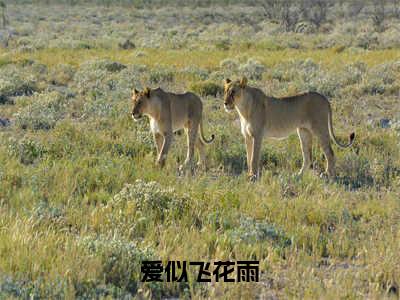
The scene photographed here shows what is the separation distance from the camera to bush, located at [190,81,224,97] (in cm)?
1568

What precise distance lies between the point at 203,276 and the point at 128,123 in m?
7.31

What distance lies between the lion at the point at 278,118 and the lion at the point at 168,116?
957mm

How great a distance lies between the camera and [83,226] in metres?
6.17

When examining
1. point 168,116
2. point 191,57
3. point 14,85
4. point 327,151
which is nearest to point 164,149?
point 168,116

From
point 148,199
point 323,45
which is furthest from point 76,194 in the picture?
point 323,45

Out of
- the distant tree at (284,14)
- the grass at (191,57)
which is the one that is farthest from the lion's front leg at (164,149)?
the distant tree at (284,14)

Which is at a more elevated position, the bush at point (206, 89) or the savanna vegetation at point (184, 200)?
the bush at point (206, 89)

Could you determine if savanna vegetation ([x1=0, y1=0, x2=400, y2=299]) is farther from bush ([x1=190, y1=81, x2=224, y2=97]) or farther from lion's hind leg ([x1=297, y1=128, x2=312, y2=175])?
lion's hind leg ([x1=297, y1=128, x2=312, y2=175])

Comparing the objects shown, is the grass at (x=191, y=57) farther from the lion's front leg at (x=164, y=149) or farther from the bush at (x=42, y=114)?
the lion's front leg at (x=164, y=149)

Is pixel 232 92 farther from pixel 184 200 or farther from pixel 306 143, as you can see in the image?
pixel 184 200

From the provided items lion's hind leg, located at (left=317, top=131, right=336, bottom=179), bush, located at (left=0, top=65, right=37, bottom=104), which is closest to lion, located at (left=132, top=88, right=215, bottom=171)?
lion's hind leg, located at (left=317, top=131, right=336, bottom=179)

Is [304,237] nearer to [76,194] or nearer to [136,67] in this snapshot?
[76,194]

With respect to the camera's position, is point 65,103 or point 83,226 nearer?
point 83,226

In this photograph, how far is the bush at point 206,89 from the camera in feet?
51.4
